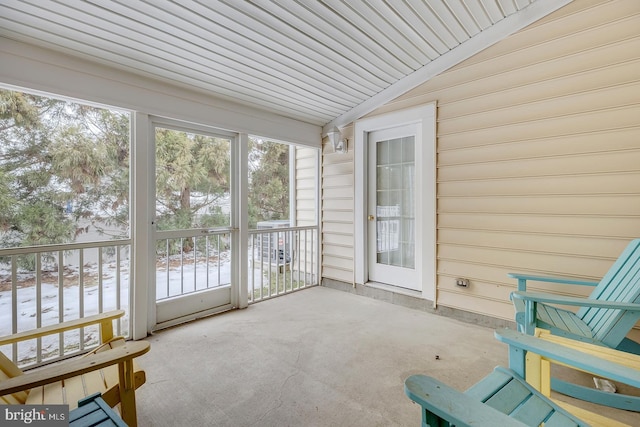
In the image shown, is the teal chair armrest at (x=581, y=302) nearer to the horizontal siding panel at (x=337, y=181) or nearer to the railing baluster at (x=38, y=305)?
the horizontal siding panel at (x=337, y=181)

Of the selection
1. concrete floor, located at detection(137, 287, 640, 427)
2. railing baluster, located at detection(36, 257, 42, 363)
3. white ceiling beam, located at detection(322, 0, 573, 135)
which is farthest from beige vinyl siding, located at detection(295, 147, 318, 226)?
railing baluster, located at detection(36, 257, 42, 363)

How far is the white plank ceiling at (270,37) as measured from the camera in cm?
208

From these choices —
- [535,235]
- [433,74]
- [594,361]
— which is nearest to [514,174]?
[535,235]

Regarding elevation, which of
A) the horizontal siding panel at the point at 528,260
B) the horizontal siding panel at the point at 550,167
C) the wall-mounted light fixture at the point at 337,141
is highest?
the wall-mounted light fixture at the point at 337,141

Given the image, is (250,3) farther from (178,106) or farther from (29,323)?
(29,323)

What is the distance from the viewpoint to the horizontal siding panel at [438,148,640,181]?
2.34m

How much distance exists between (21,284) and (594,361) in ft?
11.8

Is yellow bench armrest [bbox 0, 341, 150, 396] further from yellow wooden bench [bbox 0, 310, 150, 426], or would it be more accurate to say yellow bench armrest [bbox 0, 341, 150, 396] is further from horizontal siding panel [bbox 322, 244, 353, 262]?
horizontal siding panel [bbox 322, 244, 353, 262]

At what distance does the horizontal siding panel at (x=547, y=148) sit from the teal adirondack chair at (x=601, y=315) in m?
0.83

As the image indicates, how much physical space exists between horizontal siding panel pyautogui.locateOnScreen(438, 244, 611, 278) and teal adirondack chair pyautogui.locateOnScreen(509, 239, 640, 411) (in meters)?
0.33

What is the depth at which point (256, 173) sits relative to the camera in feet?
16.1

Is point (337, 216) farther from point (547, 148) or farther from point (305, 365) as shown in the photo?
point (547, 148)

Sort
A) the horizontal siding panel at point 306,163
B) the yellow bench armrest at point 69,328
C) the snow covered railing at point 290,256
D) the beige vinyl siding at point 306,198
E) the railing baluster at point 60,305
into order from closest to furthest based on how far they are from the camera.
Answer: the yellow bench armrest at point 69,328
the railing baluster at point 60,305
the snow covered railing at point 290,256
the beige vinyl siding at point 306,198
the horizontal siding panel at point 306,163

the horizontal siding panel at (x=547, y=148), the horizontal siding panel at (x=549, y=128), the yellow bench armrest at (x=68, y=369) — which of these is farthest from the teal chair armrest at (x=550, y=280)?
the yellow bench armrest at (x=68, y=369)
